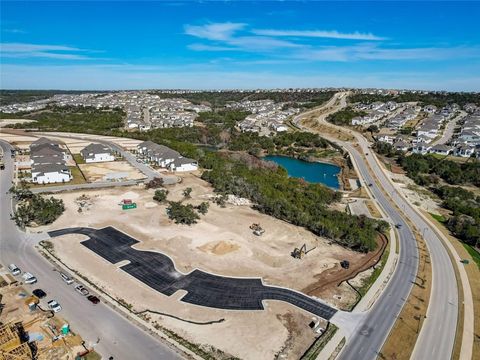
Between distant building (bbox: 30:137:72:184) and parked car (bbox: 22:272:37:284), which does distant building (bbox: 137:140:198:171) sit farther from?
parked car (bbox: 22:272:37:284)

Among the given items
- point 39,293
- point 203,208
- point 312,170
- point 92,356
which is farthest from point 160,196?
point 312,170

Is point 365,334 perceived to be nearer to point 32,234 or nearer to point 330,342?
point 330,342

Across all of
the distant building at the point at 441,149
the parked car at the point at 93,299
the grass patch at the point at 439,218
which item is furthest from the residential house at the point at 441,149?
the parked car at the point at 93,299

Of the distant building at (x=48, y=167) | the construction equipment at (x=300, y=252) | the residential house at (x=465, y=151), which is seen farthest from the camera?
the residential house at (x=465, y=151)

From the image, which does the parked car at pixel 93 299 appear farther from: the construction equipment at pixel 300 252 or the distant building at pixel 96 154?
the distant building at pixel 96 154

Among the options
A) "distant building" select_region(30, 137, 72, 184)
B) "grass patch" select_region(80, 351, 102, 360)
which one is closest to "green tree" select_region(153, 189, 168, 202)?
"distant building" select_region(30, 137, 72, 184)

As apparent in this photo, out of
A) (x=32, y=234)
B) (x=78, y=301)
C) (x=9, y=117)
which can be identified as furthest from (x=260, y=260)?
(x=9, y=117)

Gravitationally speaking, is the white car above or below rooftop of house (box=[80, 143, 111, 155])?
below
